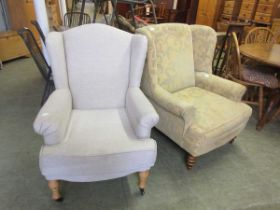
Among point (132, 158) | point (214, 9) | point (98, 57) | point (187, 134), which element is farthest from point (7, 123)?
point (214, 9)

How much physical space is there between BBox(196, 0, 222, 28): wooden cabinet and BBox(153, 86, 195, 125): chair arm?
14.2 feet

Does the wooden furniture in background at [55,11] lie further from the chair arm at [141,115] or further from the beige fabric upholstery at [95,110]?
the chair arm at [141,115]

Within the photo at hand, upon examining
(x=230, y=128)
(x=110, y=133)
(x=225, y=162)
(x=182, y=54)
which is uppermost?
(x=182, y=54)

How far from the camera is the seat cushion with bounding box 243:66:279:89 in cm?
231

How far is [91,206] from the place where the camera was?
1365 mm

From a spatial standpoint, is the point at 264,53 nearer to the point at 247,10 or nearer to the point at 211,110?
the point at 211,110

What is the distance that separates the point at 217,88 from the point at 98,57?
1118 mm

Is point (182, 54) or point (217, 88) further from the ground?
point (182, 54)

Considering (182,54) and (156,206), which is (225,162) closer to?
(156,206)

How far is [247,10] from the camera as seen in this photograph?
14.9 ft

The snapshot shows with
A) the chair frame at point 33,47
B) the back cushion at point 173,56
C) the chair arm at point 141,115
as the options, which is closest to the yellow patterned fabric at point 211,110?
the back cushion at point 173,56

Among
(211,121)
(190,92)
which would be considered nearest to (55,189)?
(211,121)

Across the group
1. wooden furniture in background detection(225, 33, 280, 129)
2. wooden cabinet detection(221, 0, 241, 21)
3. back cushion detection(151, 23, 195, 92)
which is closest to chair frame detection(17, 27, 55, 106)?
back cushion detection(151, 23, 195, 92)

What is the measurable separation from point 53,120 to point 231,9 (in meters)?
5.02
